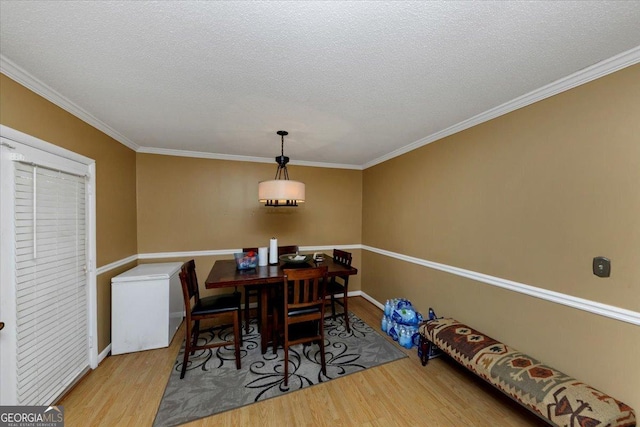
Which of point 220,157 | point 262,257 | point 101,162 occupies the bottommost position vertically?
point 262,257

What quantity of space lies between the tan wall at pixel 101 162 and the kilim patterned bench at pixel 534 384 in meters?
3.35

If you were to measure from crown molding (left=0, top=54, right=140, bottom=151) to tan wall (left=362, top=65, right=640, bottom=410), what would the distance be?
3.48 metres

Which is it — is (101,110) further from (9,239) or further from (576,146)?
(576,146)

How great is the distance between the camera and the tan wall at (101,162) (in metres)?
1.58

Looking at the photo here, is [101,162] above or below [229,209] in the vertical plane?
above

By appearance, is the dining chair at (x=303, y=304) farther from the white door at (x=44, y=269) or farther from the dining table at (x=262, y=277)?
the white door at (x=44, y=269)

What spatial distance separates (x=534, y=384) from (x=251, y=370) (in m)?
2.19

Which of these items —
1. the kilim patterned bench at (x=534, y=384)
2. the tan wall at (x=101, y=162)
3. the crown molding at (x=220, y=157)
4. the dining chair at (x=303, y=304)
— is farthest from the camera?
the crown molding at (x=220, y=157)

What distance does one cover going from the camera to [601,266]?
1.53 m

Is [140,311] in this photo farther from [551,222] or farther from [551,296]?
[551,222]

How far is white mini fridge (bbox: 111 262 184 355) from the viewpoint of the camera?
100 inches

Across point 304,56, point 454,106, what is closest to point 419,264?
point 454,106

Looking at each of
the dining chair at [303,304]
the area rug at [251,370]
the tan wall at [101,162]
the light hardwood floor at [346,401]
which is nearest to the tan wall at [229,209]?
the tan wall at [101,162]

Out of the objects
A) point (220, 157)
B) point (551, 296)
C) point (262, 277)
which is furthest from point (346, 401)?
point (220, 157)
